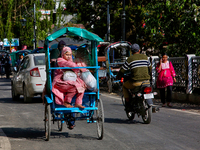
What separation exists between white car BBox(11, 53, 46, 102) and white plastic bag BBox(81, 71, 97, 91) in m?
6.58

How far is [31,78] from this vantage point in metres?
14.3

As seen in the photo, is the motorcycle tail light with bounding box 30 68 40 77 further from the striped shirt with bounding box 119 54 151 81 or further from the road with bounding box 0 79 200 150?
the striped shirt with bounding box 119 54 151 81

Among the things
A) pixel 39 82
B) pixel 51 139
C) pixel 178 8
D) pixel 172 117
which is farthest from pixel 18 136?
pixel 178 8

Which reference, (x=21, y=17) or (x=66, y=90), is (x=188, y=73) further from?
(x=21, y=17)

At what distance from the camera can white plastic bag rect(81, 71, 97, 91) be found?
761 cm

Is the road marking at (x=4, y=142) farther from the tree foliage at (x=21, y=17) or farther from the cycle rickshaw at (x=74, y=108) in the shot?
the tree foliage at (x=21, y=17)

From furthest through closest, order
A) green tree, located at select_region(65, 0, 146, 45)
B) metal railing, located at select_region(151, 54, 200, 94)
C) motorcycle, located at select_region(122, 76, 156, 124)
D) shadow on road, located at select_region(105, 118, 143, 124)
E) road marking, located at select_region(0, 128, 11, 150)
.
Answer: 1. green tree, located at select_region(65, 0, 146, 45)
2. metal railing, located at select_region(151, 54, 200, 94)
3. shadow on road, located at select_region(105, 118, 143, 124)
4. motorcycle, located at select_region(122, 76, 156, 124)
5. road marking, located at select_region(0, 128, 11, 150)

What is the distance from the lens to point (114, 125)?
925 centimetres

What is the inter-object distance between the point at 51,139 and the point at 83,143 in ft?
2.49

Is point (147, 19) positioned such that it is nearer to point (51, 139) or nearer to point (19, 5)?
point (51, 139)

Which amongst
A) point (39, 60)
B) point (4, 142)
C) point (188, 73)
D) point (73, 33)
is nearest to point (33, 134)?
point (4, 142)

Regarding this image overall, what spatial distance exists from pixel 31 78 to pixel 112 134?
22.4ft

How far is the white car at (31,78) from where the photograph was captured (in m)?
14.2

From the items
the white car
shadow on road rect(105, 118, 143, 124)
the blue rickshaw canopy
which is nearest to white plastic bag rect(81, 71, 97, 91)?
the blue rickshaw canopy
